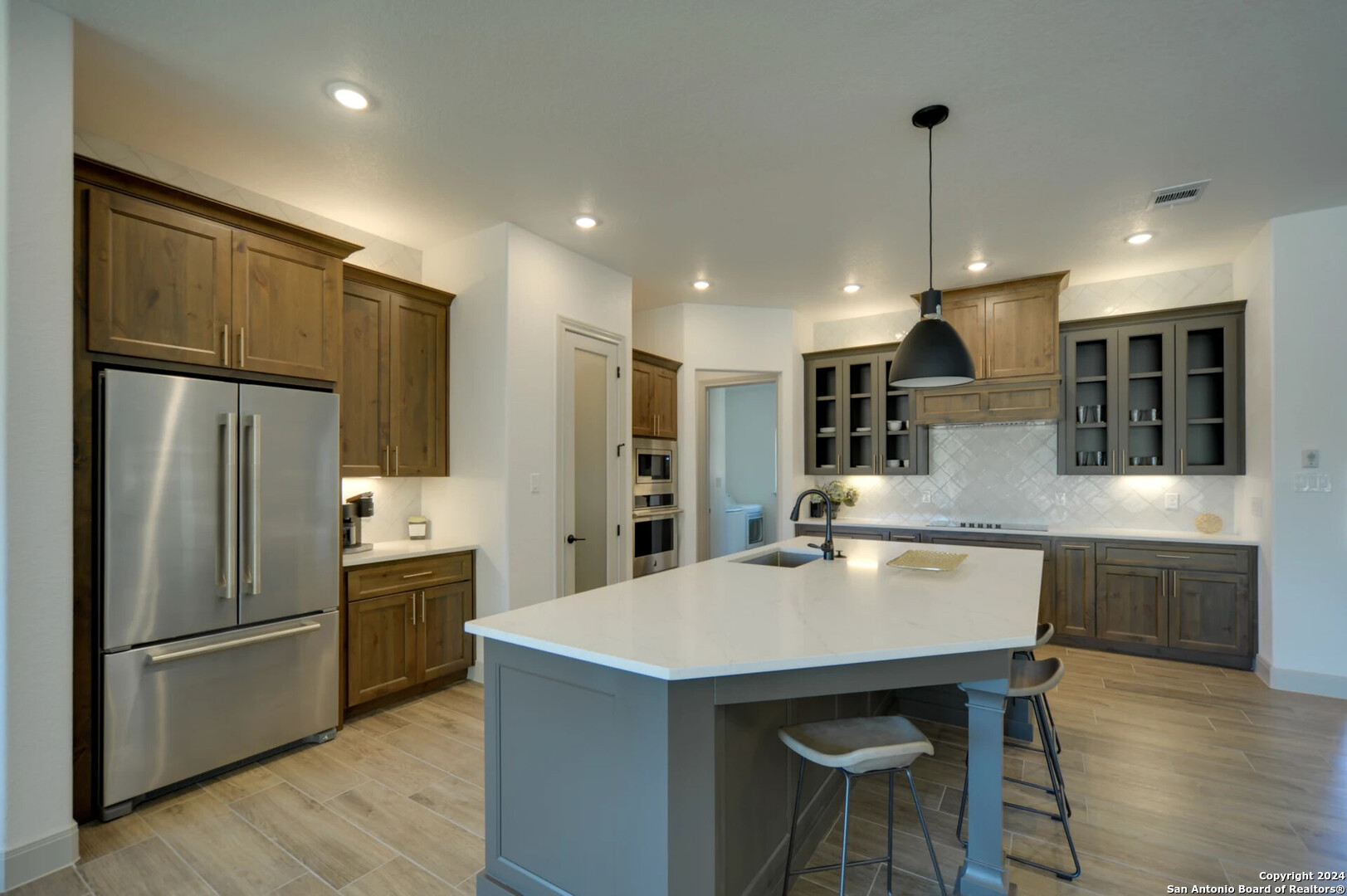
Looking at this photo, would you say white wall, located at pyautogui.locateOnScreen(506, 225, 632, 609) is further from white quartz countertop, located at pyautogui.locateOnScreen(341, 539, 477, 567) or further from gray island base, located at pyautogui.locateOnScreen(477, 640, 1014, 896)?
gray island base, located at pyautogui.locateOnScreen(477, 640, 1014, 896)

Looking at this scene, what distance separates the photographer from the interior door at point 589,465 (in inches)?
163

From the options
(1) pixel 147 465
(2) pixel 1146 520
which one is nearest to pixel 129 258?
(1) pixel 147 465

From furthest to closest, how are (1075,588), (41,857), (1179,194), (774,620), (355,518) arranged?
1. (1075,588)
2. (355,518)
3. (1179,194)
4. (41,857)
5. (774,620)

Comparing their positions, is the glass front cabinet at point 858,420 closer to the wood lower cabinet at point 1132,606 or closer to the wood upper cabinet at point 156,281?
the wood lower cabinet at point 1132,606

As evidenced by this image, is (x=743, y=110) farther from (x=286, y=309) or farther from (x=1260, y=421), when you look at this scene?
(x=1260, y=421)

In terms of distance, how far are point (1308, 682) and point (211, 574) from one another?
19.0ft

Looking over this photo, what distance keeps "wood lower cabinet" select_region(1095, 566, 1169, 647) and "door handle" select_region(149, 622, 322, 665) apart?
4.99 metres

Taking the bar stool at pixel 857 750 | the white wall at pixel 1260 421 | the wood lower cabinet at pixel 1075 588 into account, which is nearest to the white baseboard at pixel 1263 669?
the white wall at pixel 1260 421

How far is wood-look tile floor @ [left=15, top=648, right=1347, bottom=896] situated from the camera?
78.2 inches

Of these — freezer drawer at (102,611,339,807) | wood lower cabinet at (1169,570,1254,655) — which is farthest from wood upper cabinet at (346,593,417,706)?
wood lower cabinet at (1169,570,1254,655)

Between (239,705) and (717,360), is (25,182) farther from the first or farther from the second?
(717,360)

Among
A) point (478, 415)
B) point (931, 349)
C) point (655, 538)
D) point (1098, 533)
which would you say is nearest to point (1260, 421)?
point (1098, 533)

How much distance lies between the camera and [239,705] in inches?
104

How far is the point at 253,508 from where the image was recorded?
2.64 meters
